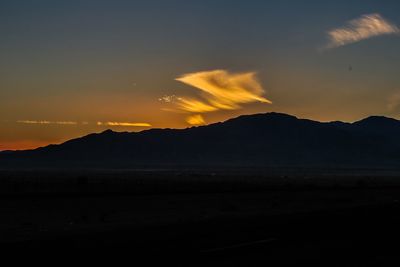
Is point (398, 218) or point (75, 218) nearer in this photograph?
point (398, 218)

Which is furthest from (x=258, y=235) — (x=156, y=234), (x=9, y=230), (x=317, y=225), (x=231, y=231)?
(x=9, y=230)

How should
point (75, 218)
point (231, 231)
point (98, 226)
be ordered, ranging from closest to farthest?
1. point (231, 231)
2. point (98, 226)
3. point (75, 218)

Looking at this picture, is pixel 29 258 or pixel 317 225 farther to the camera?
Result: pixel 317 225

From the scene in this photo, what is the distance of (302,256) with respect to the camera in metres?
12.9

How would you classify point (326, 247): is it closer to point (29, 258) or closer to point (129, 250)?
point (129, 250)

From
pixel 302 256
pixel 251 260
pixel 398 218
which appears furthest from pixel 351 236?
pixel 398 218

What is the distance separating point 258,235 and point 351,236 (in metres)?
2.55

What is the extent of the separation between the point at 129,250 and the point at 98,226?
9.38m

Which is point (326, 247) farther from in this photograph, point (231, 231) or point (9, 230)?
point (9, 230)

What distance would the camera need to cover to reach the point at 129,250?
13.9 meters

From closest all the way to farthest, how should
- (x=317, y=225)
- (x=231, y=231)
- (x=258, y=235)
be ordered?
(x=258, y=235) → (x=231, y=231) → (x=317, y=225)

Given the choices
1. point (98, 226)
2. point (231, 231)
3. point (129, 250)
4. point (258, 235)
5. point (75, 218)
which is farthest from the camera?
point (75, 218)

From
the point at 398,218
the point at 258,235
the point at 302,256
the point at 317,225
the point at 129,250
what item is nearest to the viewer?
the point at 302,256

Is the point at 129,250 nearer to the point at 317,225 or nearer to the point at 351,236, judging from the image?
the point at 351,236
